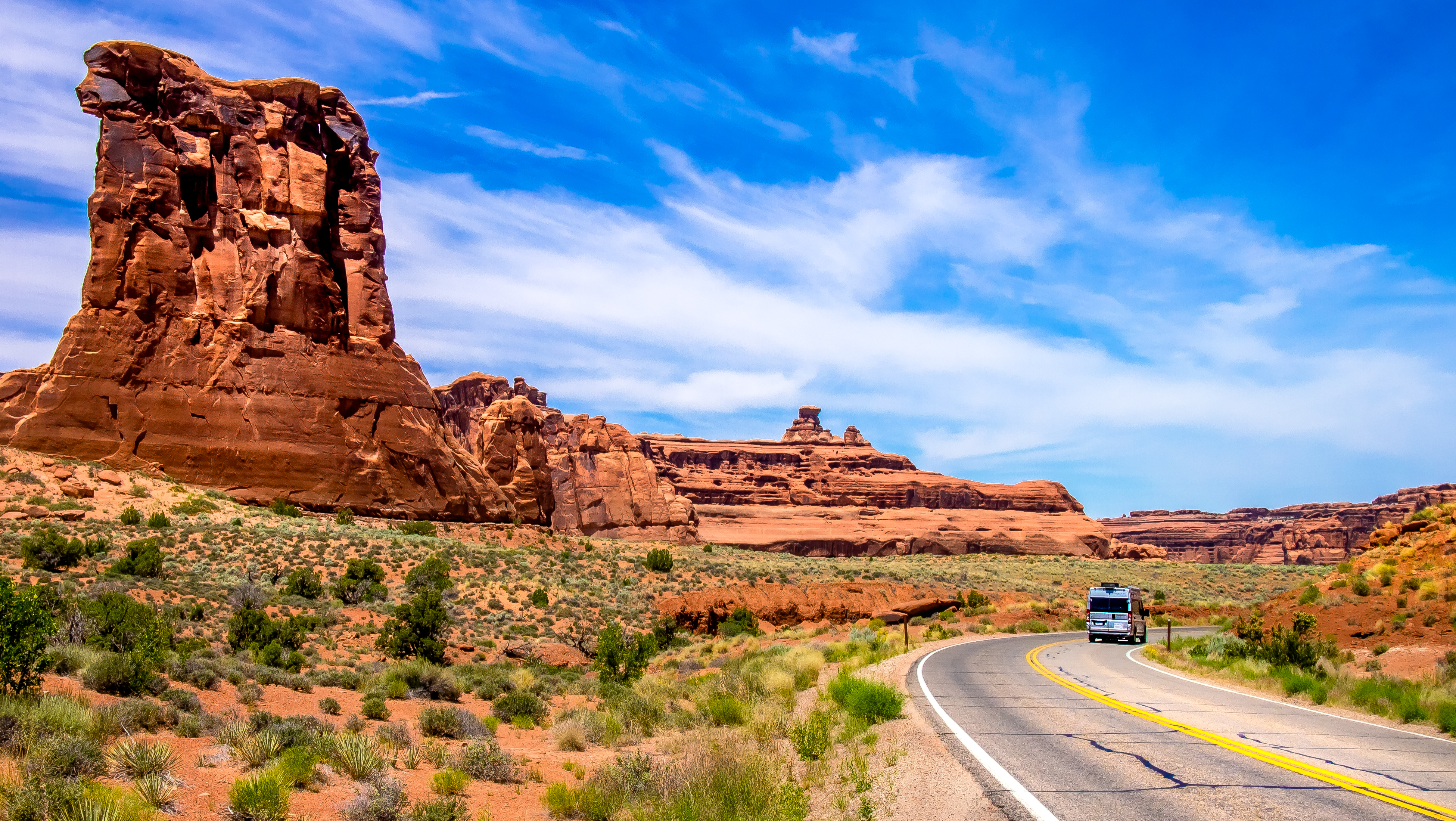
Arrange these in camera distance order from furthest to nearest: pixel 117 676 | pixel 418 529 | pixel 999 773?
1. pixel 418 529
2. pixel 117 676
3. pixel 999 773

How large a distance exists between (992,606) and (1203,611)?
503 inches

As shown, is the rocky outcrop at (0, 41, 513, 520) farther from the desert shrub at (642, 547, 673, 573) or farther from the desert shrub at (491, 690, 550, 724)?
the desert shrub at (491, 690, 550, 724)

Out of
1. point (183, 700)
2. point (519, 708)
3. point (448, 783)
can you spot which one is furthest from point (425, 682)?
point (448, 783)

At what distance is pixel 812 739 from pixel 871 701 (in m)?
2.36

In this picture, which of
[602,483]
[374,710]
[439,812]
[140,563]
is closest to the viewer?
[439,812]

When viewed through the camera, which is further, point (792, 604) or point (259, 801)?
point (792, 604)

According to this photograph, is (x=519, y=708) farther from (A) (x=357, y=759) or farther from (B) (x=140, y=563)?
(B) (x=140, y=563)

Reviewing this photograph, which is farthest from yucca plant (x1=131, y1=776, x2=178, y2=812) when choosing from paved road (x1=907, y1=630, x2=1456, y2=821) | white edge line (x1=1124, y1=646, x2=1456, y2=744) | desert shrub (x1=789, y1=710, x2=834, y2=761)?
white edge line (x1=1124, y1=646, x2=1456, y2=744)

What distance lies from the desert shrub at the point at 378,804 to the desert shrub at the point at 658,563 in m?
36.4

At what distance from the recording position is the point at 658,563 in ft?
149

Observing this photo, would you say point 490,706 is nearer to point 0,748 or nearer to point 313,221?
point 0,748

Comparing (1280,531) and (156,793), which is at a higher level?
(1280,531)

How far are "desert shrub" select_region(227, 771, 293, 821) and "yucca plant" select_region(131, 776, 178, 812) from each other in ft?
1.57

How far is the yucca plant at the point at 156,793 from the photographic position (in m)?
7.39
